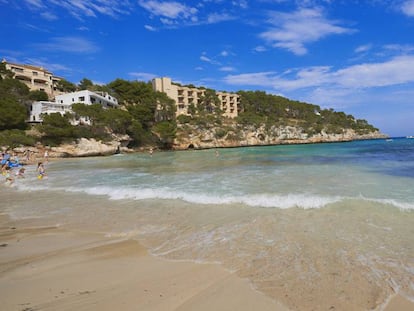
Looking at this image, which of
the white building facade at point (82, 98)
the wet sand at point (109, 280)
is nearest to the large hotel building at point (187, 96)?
the white building facade at point (82, 98)

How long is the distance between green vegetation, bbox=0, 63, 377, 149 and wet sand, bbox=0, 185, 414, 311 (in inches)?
1200

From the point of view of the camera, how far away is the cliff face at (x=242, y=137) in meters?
57.7

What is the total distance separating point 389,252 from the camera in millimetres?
3639

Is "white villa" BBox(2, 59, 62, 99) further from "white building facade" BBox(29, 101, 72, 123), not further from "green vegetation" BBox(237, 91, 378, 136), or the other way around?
"green vegetation" BBox(237, 91, 378, 136)

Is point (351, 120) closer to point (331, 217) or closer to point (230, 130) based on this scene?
point (230, 130)

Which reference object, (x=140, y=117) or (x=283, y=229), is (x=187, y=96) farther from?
(x=283, y=229)

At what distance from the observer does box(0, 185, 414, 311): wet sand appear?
2.56m

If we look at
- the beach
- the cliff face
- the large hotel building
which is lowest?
the beach

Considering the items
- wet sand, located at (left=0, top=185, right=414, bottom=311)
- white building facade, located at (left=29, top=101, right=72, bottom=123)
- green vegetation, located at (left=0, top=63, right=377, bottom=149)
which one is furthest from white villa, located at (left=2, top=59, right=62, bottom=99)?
wet sand, located at (left=0, top=185, right=414, bottom=311)

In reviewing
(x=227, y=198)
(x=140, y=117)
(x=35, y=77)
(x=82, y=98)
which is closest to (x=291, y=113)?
(x=140, y=117)

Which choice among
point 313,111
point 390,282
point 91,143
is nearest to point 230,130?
point 91,143

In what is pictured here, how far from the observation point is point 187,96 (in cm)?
7350

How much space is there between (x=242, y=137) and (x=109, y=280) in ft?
210

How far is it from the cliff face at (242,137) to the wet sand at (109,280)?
170ft
